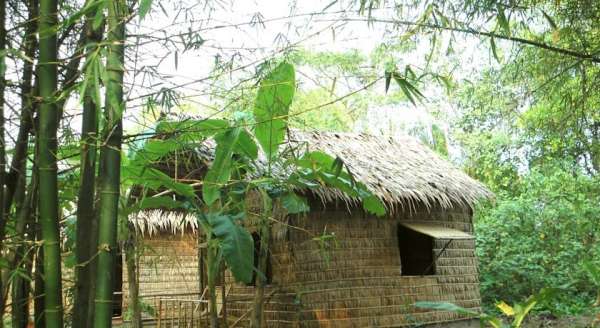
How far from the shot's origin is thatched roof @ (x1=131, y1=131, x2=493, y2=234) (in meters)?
6.10

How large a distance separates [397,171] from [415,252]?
1.26 meters

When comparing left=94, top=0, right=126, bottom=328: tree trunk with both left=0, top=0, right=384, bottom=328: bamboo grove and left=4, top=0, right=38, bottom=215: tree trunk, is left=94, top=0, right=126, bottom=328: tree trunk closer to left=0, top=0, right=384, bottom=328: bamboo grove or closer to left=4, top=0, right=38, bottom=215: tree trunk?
left=0, top=0, right=384, bottom=328: bamboo grove

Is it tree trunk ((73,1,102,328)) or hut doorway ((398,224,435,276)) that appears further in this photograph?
hut doorway ((398,224,435,276))

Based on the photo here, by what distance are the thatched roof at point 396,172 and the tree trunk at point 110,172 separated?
370cm

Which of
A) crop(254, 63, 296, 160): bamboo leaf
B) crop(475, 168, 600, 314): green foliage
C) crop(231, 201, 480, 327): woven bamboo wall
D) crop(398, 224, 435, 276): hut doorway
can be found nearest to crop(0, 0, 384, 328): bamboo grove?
crop(254, 63, 296, 160): bamboo leaf

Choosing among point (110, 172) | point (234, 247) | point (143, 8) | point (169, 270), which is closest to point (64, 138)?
point (110, 172)

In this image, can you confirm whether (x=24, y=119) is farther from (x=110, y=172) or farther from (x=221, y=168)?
(x=221, y=168)

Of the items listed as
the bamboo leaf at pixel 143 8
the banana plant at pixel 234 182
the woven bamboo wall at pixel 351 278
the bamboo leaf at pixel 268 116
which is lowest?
the woven bamboo wall at pixel 351 278

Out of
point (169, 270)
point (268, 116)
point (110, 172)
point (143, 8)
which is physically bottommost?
point (169, 270)

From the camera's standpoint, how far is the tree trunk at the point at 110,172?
155cm

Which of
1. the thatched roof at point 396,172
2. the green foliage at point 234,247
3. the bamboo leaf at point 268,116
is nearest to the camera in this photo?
the green foliage at point 234,247

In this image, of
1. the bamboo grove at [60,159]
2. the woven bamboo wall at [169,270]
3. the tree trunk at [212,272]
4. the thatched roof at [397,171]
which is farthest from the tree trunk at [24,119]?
the woven bamboo wall at [169,270]

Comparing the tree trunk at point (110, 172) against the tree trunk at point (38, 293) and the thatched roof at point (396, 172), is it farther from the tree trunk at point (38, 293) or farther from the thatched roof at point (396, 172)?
the thatched roof at point (396, 172)

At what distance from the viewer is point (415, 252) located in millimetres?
7410
